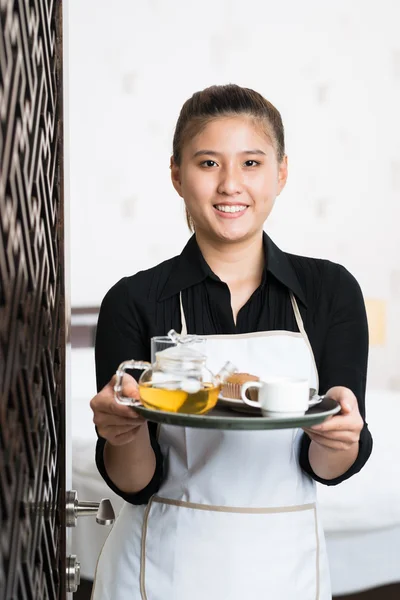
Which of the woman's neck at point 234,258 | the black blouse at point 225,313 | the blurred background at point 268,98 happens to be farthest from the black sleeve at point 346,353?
the blurred background at point 268,98

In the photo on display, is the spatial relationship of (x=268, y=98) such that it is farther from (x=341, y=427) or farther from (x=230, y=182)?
(x=341, y=427)

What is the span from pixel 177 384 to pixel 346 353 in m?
0.51

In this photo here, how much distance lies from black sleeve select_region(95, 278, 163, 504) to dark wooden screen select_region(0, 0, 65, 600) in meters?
0.19

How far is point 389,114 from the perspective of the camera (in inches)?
178

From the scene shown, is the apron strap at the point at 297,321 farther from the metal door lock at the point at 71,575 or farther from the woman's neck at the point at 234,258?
the metal door lock at the point at 71,575

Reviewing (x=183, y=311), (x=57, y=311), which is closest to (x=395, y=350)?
(x=183, y=311)

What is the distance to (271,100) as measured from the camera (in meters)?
4.45

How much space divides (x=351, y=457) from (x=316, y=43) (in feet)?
11.8

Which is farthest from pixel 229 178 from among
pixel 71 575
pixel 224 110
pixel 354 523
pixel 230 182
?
pixel 354 523

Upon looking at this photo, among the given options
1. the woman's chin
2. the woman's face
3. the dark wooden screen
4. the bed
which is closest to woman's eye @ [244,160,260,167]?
the woman's face

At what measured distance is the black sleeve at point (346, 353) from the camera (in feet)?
4.46

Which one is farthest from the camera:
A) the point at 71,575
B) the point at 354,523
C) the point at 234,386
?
the point at 354,523

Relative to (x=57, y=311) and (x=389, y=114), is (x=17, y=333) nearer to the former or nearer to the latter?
(x=57, y=311)

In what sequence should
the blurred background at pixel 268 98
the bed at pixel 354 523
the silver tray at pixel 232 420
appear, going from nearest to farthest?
the silver tray at pixel 232 420
the bed at pixel 354 523
the blurred background at pixel 268 98
